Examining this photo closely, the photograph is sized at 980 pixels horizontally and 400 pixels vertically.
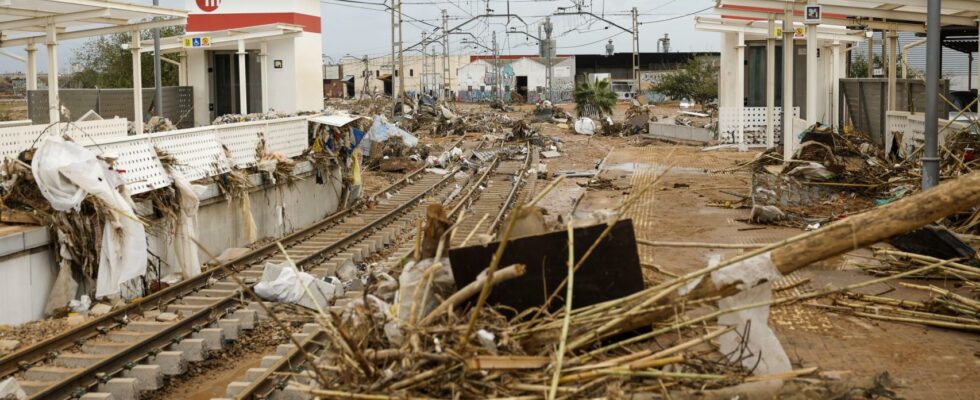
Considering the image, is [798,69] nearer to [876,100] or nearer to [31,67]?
[876,100]

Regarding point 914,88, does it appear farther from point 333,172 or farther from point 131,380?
point 131,380

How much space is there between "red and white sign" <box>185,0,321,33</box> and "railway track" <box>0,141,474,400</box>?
811 inches

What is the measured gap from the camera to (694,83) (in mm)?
72312

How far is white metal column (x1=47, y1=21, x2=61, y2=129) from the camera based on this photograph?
1725 cm

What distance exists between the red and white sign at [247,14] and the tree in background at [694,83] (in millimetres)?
33631

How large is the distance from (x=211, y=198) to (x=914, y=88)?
13087 mm

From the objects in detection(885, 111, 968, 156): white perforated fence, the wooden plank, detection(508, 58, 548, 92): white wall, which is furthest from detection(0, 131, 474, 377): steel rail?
detection(508, 58, 548, 92): white wall

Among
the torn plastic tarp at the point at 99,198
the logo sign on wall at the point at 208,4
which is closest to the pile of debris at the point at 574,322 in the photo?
the torn plastic tarp at the point at 99,198

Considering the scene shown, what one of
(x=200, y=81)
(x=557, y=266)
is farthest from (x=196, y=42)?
(x=557, y=266)

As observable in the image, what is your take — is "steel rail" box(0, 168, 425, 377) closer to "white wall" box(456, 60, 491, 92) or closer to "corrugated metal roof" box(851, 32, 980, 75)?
"corrugated metal roof" box(851, 32, 980, 75)

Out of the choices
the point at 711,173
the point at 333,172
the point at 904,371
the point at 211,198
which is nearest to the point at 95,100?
the point at 333,172

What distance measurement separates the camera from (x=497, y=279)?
6016mm

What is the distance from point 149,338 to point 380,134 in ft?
55.5

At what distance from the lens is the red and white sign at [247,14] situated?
3516cm
